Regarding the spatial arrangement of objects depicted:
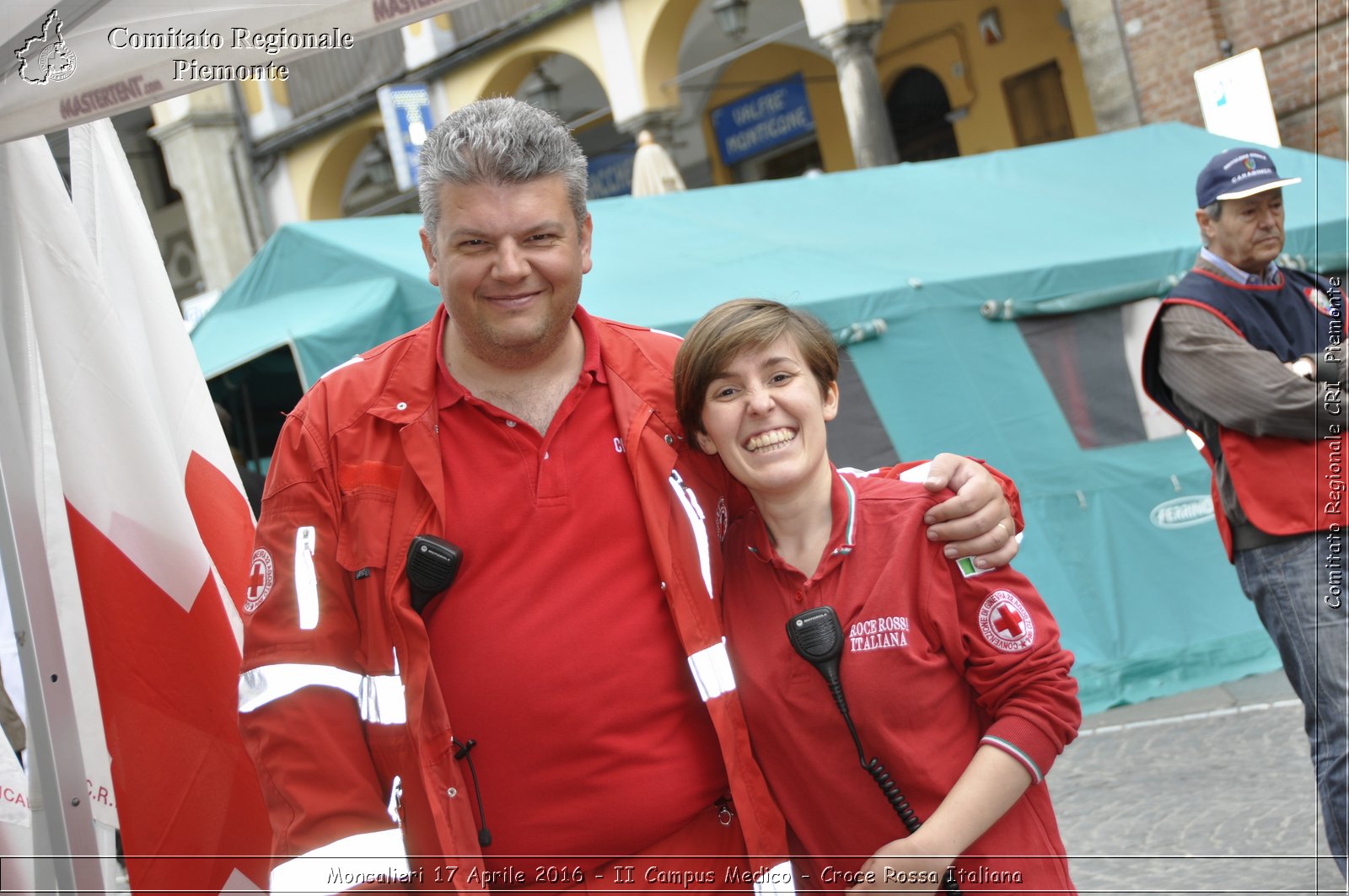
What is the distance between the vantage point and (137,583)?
2738 millimetres

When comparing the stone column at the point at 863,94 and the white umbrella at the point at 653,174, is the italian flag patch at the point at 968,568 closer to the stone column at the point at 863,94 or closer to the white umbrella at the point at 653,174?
the white umbrella at the point at 653,174

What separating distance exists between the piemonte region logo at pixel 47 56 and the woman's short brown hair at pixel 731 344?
112 cm

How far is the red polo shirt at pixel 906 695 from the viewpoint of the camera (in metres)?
2.19

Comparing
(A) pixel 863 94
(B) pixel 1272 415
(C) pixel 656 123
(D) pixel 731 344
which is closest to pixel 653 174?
(A) pixel 863 94

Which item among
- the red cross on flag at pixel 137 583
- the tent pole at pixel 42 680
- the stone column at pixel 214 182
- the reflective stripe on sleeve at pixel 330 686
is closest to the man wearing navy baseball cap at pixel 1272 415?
the reflective stripe on sleeve at pixel 330 686

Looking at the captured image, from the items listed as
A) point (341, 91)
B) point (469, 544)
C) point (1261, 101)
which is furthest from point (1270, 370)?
point (341, 91)

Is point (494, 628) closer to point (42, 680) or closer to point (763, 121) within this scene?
point (42, 680)

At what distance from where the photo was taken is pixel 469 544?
2273mm

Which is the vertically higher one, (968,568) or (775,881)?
(968,568)

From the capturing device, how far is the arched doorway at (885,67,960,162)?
17.5m

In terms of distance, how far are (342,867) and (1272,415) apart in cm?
277

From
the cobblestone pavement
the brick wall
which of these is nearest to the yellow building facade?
the brick wall

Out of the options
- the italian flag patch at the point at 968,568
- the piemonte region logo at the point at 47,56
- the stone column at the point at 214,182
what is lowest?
the italian flag patch at the point at 968,568

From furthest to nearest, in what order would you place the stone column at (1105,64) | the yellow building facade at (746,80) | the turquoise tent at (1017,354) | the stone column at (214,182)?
the stone column at (214,182) → the yellow building facade at (746,80) → the stone column at (1105,64) → the turquoise tent at (1017,354)
